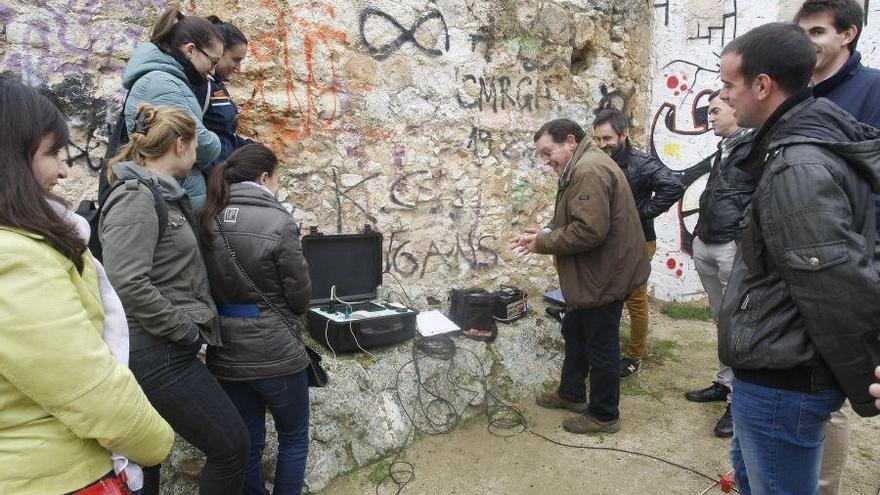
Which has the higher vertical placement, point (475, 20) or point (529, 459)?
point (475, 20)

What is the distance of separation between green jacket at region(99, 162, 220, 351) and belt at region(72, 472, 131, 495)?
0.69m

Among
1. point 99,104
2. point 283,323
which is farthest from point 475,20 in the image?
point 283,323

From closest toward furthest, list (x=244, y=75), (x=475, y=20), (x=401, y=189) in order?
1. (x=244, y=75)
2. (x=401, y=189)
3. (x=475, y=20)

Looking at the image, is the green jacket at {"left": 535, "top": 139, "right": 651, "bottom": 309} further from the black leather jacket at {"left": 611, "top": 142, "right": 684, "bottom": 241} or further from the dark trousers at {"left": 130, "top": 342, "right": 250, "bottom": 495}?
the dark trousers at {"left": 130, "top": 342, "right": 250, "bottom": 495}

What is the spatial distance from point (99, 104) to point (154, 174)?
1.65 m

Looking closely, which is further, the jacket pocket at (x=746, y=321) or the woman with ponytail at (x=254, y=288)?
the woman with ponytail at (x=254, y=288)

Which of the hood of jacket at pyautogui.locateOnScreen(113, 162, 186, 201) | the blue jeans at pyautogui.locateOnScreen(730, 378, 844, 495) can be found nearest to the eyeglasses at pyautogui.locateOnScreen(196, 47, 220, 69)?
the hood of jacket at pyautogui.locateOnScreen(113, 162, 186, 201)

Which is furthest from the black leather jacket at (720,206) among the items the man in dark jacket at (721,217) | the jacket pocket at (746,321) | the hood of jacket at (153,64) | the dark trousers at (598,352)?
the hood of jacket at (153,64)

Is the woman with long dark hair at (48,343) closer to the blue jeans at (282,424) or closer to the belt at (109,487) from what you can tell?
the belt at (109,487)

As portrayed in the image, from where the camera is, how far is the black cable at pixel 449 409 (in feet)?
11.3

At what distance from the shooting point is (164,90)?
253cm

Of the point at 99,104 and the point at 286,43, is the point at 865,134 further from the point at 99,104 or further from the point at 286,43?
the point at 99,104

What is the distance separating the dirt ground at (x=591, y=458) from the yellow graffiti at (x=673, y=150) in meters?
3.17

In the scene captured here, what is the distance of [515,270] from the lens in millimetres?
5258
